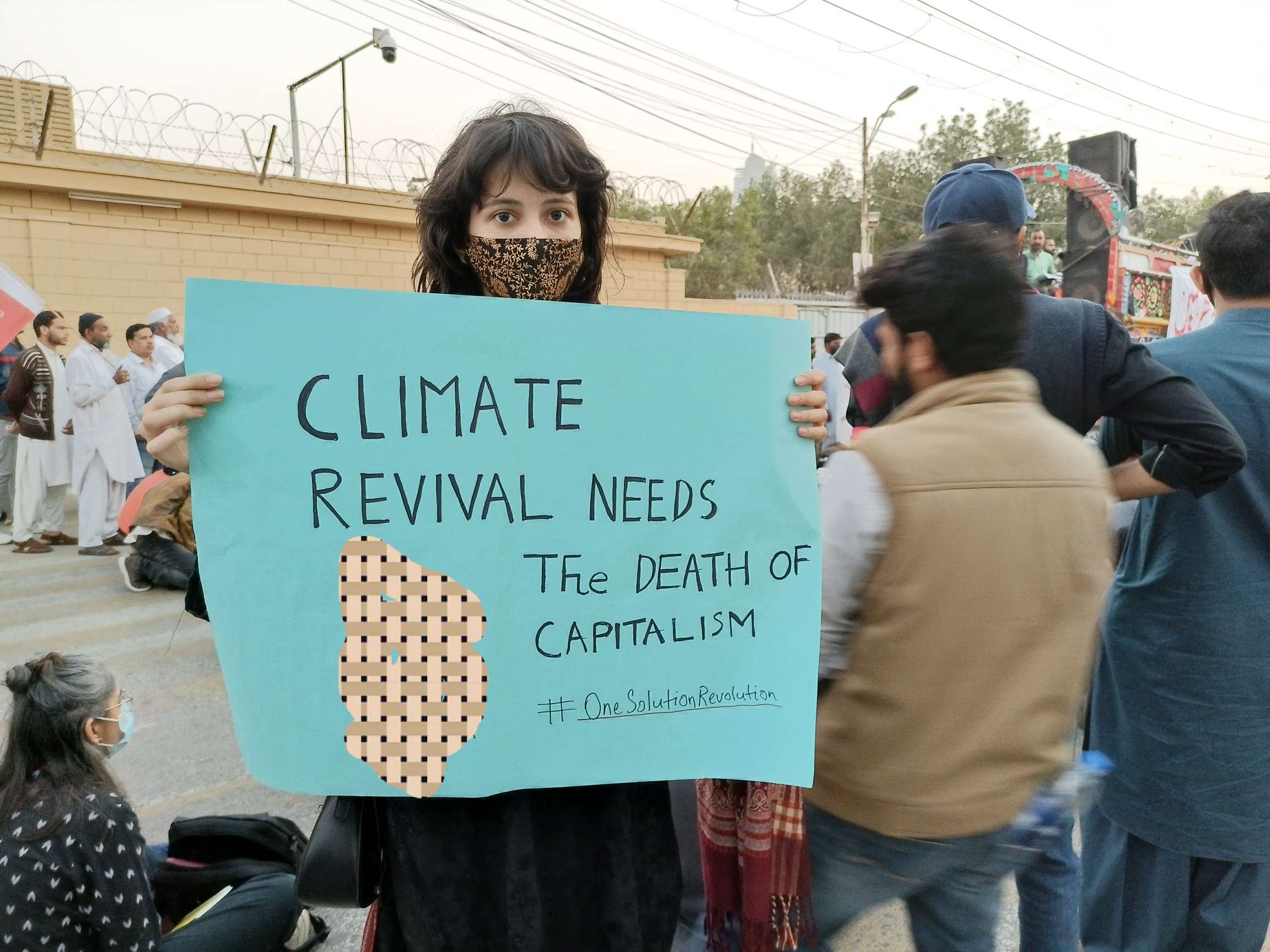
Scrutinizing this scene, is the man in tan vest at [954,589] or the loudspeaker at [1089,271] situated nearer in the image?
the man in tan vest at [954,589]

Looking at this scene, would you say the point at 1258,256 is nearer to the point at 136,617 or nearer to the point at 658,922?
the point at 658,922

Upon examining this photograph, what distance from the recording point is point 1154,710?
1999 millimetres

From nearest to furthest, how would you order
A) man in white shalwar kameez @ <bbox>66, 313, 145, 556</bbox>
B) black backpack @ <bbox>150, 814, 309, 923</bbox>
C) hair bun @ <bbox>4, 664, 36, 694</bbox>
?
1. hair bun @ <bbox>4, 664, 36, 694</bbox>
2. black backpack @ <bbox>150, 814, 309, 923</bbox>
3. man in white shalwar kameez @ <bbox>66, 313, 145, 556</bbox>

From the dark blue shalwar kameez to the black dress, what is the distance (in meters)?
1.19

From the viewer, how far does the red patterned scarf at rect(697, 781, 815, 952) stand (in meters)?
1.67

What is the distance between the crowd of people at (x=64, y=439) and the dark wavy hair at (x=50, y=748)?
5.82 m

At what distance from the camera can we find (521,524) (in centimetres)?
135

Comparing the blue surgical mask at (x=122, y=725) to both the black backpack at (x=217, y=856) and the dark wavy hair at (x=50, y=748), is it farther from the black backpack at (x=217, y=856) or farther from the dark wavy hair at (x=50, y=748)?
the black backpack at (x=217, y=856)

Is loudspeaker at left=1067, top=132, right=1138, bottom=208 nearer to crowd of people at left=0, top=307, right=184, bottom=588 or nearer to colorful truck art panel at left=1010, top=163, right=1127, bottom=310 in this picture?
colorful truck art panel at left=1010, top=163, right=1127, bottom=310

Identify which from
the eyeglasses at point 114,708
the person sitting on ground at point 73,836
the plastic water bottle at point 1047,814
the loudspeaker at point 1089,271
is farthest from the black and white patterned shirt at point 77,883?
the loudspeaker at point 1089,271

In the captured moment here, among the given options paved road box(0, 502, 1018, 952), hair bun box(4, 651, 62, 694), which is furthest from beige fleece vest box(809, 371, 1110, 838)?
hair bun box(4, 651, 62, 694)

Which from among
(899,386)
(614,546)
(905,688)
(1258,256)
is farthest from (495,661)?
(1258,256)

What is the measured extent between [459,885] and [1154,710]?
152cm

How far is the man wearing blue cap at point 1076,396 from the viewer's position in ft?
5.88
